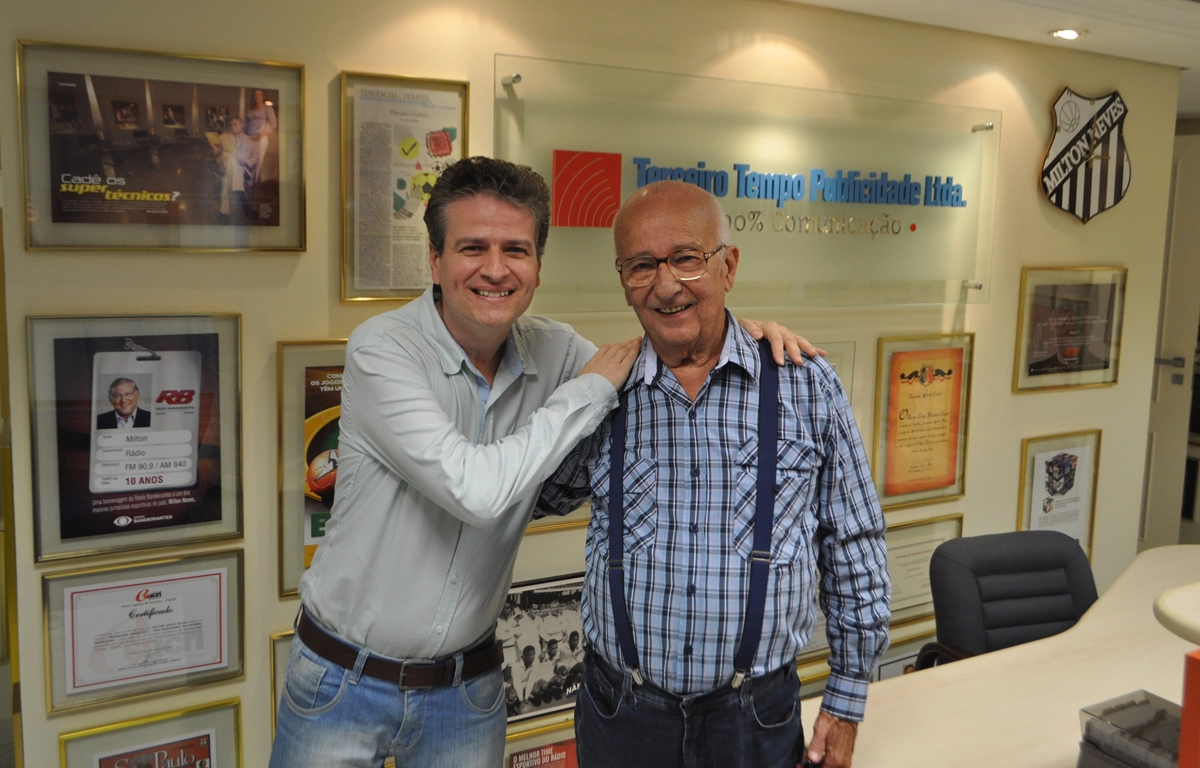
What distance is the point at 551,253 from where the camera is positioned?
2.90 meters

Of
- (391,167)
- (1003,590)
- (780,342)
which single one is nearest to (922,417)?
(1003,590)

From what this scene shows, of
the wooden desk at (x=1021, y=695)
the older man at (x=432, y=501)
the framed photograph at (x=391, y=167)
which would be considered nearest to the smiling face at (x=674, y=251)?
the older man at (x=432, y=501)

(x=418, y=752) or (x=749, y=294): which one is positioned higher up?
(x=749, y=294)

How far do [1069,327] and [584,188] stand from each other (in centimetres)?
245

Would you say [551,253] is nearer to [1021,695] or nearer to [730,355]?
[730,355]

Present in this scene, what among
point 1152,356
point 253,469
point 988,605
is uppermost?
point 1152,356

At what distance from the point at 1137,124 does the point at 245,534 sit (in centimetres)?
403

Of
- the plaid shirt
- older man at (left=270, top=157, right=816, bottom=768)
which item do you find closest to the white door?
the plaid shirt

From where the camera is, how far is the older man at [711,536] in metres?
1.63

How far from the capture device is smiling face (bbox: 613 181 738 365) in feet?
5.56

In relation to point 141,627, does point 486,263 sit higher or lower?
higher

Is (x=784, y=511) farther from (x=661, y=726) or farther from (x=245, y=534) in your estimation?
(x=245, y=534)

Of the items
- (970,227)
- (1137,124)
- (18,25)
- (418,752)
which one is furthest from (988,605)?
(18,25)

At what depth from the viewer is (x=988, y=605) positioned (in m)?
2.93
